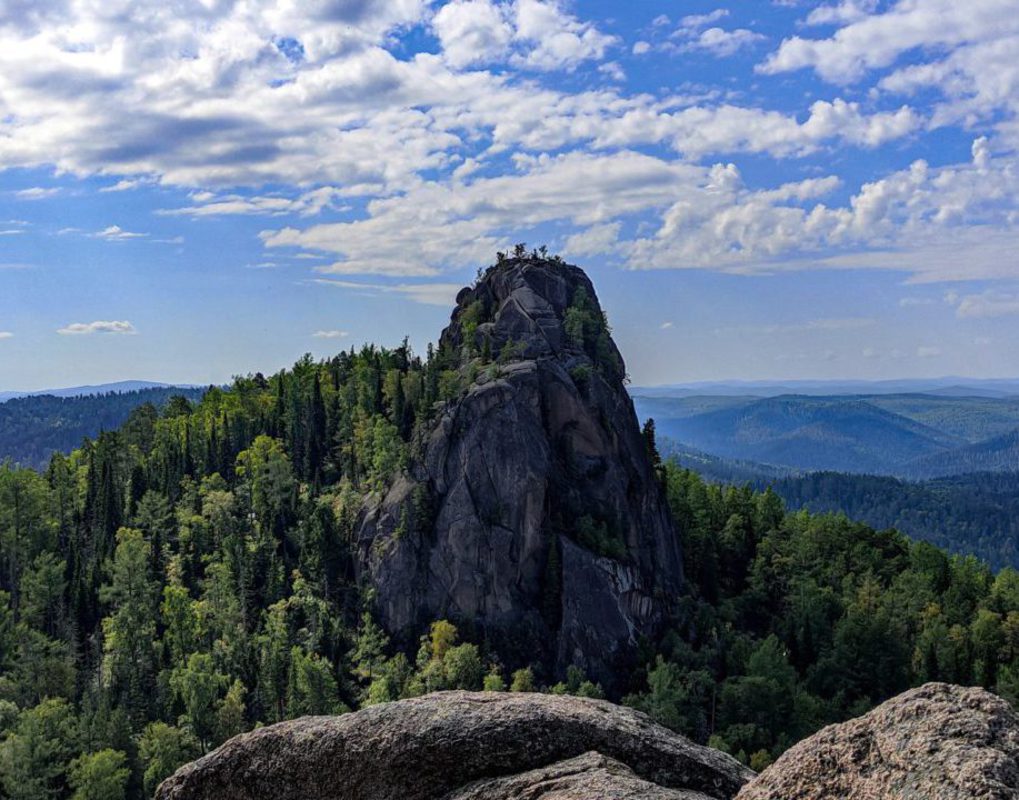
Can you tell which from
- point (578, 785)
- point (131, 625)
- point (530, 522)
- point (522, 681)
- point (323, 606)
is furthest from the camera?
point (530, 522)

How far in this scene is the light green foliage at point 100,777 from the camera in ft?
266

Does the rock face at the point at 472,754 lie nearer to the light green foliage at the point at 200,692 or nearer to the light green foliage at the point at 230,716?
the light green foliage at the point at 230,716

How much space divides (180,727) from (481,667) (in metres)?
33.7

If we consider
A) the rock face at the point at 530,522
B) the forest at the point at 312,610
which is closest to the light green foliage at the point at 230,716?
the forest at the point at 312,610

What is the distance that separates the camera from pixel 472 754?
13.6 metres

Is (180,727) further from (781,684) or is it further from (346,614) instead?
(781,684)

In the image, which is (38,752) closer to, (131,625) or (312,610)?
(131,625)

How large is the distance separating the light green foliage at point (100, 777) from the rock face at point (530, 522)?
36891 millimetres

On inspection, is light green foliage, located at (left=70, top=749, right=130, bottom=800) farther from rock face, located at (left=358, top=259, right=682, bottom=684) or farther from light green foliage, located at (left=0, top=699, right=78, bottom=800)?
rock face, located at (left=358, top=259, right=682, bottom=684)

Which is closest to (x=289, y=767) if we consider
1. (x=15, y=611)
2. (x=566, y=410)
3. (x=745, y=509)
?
(x=566, y=410)

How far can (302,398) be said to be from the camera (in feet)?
514

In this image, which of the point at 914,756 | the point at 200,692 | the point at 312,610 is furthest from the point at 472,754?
the point at 312,610

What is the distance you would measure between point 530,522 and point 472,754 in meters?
100

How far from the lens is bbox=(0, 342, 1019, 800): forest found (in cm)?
9425
